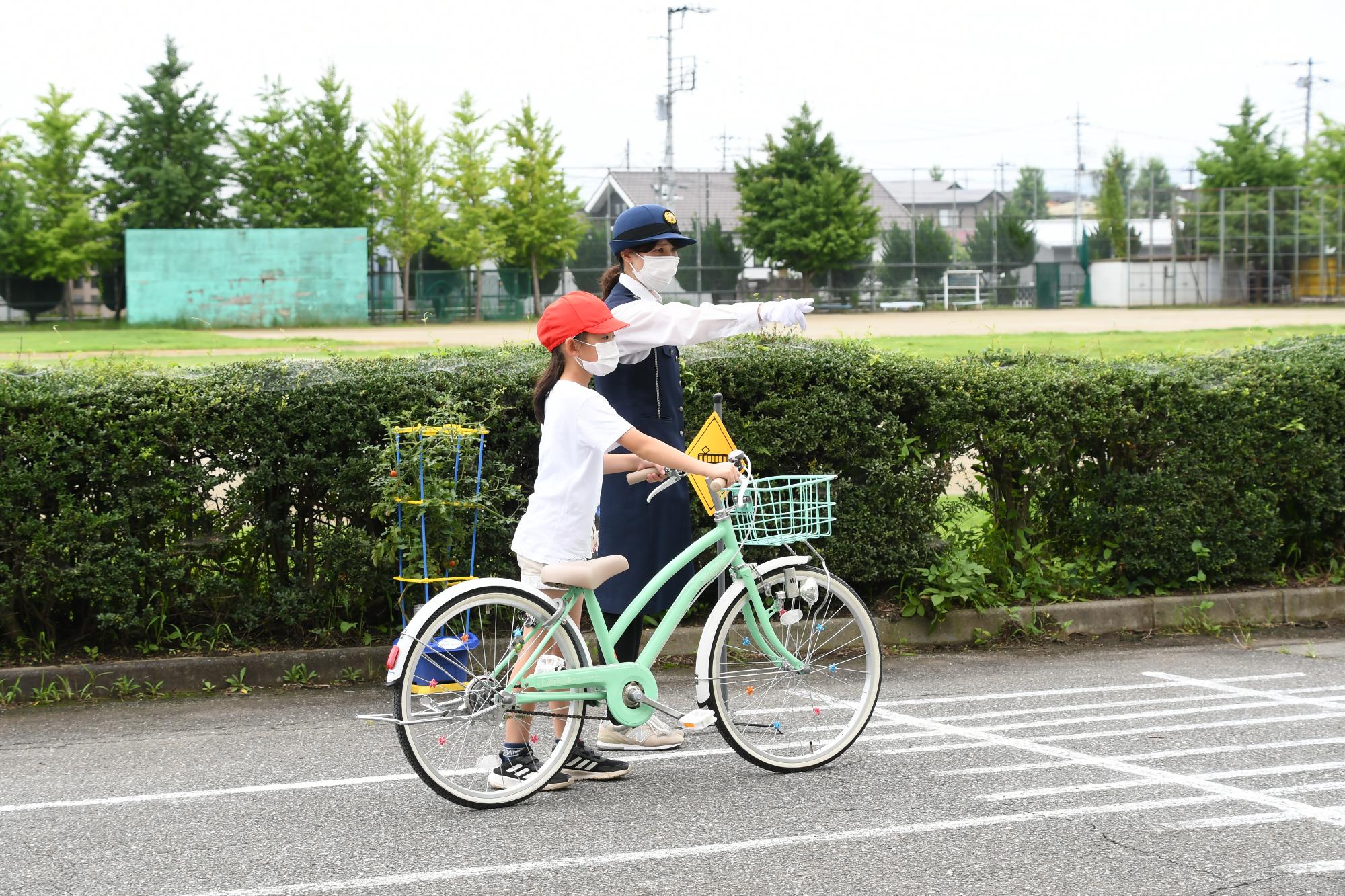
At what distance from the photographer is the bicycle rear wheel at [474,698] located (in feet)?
14.6

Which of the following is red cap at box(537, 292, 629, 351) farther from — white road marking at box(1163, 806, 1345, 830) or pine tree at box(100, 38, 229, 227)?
pine tree at box(100, 38, 229, 227)

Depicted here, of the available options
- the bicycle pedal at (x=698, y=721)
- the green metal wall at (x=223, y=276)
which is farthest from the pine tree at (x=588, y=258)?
the bicycle pedal at (x=698, y=721)

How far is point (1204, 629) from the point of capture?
24.8ft

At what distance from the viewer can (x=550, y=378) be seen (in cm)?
472

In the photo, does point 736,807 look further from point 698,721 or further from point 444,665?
point 444,665

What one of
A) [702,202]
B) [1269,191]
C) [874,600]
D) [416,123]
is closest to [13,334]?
[416,123]

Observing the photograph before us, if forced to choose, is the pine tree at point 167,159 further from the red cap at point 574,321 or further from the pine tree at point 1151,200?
the red cap at point 574,321

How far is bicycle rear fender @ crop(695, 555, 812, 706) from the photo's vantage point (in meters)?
4.75

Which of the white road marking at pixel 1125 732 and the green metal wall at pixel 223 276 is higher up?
the green metal wall at pixel 223 276

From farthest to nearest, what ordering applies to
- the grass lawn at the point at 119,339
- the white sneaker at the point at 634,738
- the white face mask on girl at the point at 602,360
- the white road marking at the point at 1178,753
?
the grass lawn at the point at 119,339 → the white sneaker at the point at 634,738 → the white road marking at the point at 1178,753 → the white face mask on girl at the point at 602,360

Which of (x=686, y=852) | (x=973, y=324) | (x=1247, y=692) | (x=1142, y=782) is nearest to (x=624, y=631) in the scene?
(x=686, y=852)

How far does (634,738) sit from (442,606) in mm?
1180

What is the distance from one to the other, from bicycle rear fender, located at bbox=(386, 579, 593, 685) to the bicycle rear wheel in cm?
1

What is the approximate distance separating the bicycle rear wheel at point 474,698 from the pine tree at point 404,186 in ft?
161
